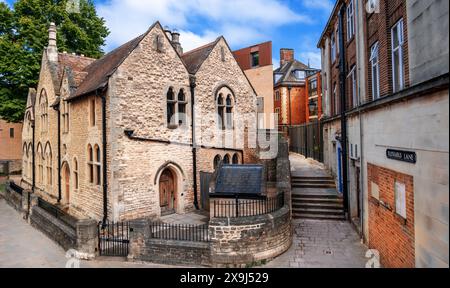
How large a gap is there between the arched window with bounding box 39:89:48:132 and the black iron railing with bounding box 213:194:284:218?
1614 cm

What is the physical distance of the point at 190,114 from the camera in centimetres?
1614

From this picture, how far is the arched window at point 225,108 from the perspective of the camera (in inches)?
716

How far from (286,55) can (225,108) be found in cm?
2755

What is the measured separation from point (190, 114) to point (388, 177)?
1078 centimetres

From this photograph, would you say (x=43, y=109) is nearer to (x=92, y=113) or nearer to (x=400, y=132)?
(x=92, y=113)

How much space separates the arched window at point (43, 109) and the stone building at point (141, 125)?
2.9 inches

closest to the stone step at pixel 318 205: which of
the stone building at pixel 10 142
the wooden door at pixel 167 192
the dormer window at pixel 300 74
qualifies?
the wooden door at pixel 167 192

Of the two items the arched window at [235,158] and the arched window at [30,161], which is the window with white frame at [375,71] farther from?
the arched window at [30,161]

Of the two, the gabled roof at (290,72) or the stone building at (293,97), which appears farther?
the gabled roof at (290,72)

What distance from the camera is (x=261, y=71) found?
2725 centimetres

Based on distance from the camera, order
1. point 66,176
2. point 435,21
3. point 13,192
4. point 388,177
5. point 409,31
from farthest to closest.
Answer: point 13,192, point 66,176, point 388,177, point 409,31, point 435,21

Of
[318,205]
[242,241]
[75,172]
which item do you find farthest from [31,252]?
[318,205]
